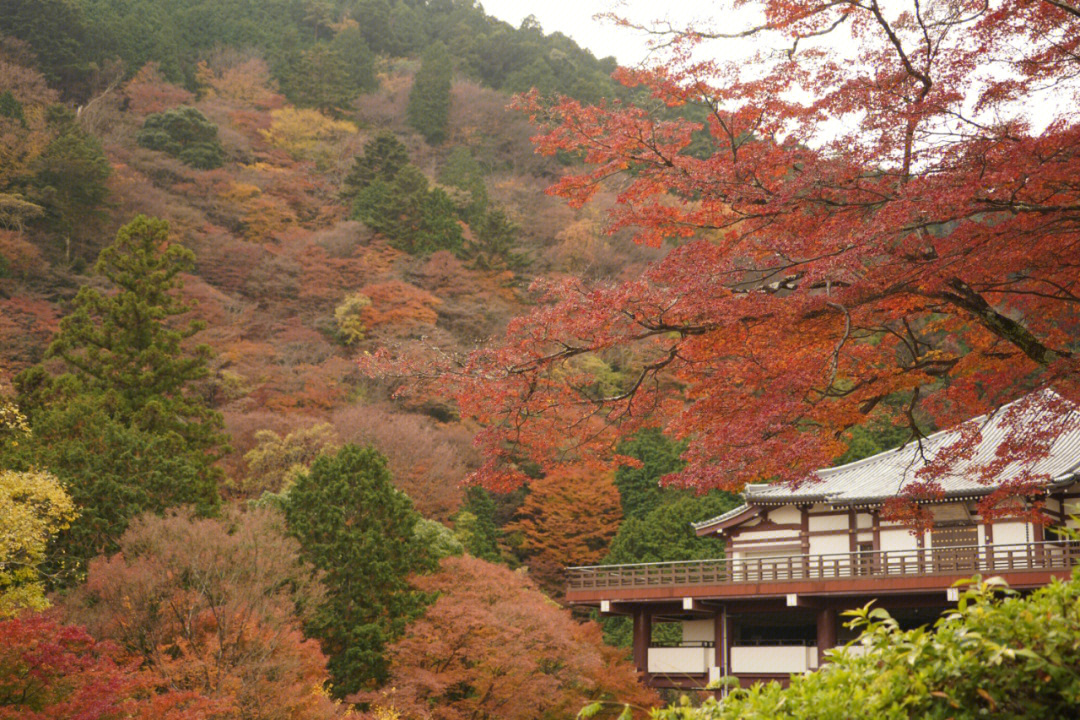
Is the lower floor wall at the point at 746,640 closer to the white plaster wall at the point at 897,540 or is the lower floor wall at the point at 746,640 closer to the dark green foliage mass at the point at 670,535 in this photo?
the white plaster wall at the point at 897,540

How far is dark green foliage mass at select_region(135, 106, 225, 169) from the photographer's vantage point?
3903 cm

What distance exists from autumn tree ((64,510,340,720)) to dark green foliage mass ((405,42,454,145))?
124ft

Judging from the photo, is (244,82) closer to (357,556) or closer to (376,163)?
(376,163)

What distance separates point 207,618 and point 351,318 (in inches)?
764

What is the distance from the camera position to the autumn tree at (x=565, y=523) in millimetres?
26953

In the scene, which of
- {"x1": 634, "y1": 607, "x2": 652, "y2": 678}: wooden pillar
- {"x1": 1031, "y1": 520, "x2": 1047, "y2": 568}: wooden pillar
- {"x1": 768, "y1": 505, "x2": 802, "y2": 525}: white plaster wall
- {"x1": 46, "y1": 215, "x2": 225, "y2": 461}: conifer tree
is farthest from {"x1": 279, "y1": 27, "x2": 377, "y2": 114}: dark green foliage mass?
{"x1": 1031, "y1": 520, "x2": 1047, "y2": 568}: wooden pillar

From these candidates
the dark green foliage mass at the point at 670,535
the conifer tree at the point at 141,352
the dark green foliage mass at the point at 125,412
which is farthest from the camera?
the dark green foliage mass at the point at 670,535

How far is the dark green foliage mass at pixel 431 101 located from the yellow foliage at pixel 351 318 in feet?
61.9

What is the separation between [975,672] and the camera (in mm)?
2717

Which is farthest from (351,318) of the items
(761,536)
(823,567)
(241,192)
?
(823,567)

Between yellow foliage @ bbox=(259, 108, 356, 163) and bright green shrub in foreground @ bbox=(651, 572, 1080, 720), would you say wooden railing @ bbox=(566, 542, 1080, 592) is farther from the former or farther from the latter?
yellow foliage @ bbox=(259, 108, 356, 163)

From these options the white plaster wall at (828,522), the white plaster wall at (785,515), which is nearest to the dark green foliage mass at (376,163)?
the white plaster wall at (785,515)

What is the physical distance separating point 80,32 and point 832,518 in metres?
39.1

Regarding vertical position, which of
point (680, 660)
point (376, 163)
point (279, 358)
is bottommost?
point (680, 660)
